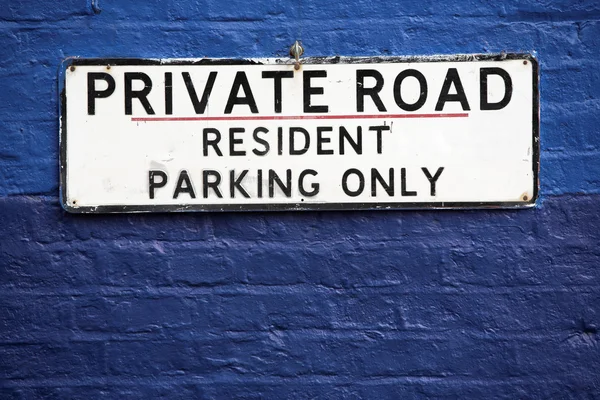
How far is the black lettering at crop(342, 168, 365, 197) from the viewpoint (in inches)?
81.4

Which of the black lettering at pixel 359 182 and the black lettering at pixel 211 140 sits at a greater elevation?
the black lettering at pixel 211 140

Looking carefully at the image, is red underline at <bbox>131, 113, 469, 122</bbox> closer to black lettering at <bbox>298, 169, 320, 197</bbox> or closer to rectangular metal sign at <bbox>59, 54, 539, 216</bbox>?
rectangular metal sign at <bbox>59, 54, 539, 216</bbox>

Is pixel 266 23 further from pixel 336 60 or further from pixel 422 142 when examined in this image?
pixel 422 142

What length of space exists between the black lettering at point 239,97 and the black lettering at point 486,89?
74cm

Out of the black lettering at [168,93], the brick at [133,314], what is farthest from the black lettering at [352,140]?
the brick at [133,314]

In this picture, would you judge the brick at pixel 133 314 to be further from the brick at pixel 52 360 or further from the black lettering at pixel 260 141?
the black lettering at pixel 260 141

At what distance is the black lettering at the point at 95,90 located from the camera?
6.84ft

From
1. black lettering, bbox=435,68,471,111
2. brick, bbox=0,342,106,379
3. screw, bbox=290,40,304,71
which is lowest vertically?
brick, bbox=0,342,106,379

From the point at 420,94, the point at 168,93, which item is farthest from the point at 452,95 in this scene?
the point at 168,93

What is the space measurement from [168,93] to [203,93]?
Answer: 114mm

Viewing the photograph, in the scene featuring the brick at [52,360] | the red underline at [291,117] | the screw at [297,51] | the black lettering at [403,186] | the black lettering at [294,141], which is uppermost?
the screw at [297,51]

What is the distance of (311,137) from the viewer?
2.06 metres

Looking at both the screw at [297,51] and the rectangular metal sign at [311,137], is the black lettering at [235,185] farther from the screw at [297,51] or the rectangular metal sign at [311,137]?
the screw at [297,51]

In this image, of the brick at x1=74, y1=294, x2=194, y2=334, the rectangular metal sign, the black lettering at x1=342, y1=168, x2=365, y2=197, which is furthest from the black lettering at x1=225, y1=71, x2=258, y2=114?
the brick at x1=74, y1=294, x2=194, y2=334
